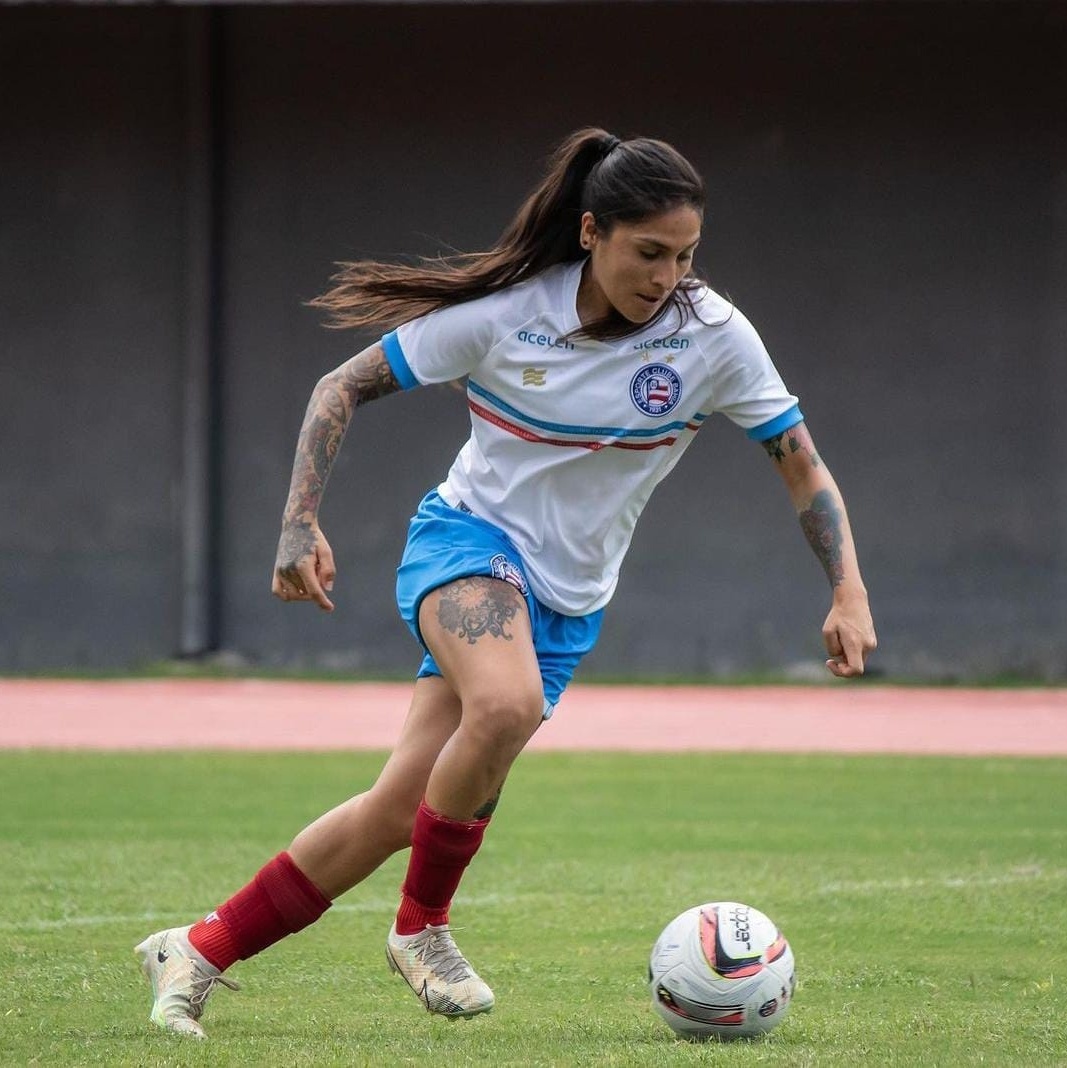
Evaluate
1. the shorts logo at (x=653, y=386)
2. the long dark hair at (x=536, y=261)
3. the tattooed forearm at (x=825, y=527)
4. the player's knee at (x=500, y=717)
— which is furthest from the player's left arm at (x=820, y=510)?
the player's knee at (x=500, y=717)

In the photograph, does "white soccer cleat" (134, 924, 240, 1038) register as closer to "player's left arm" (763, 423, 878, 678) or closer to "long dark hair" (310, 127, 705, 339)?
"long dark hair" (310, 127, 705, 339)

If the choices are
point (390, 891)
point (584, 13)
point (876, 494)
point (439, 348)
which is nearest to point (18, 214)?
point (584, 13)

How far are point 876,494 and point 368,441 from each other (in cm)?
492

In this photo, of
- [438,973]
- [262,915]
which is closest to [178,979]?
[262,915]

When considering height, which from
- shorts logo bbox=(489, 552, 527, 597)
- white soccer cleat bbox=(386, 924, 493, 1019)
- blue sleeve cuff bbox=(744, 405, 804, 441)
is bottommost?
white soccer cleat bbox=(386, 924, 493, 1019)

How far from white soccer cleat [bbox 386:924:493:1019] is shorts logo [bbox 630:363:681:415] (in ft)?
4.58

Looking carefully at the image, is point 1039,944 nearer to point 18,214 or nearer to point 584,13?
point 584,13

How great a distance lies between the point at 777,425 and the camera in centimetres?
482

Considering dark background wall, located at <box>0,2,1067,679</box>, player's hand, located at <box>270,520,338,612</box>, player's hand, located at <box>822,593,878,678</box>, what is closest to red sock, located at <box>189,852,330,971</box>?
player's hand, located at <box>270,520,338,612</box>

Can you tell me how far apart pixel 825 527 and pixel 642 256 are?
0.90 metres

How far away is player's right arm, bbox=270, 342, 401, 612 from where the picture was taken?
4418 mm

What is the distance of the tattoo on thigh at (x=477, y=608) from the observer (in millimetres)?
4492

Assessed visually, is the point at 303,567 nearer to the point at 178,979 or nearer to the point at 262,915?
the point at 262,915

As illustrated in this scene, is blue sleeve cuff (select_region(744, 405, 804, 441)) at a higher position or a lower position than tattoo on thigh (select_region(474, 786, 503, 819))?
higher
